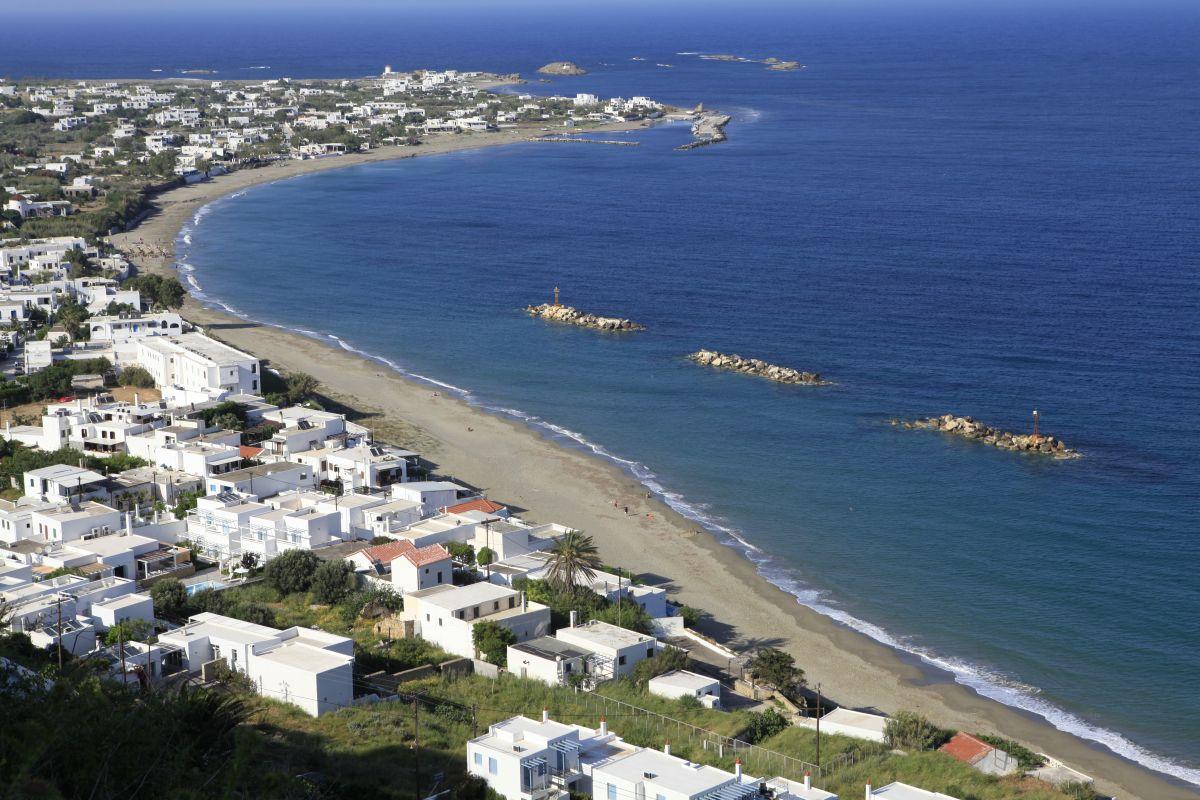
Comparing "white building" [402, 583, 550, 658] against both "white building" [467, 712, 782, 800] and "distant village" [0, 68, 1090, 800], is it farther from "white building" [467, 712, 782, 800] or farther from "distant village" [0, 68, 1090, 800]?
"white building" [467, 712, 782, 800]

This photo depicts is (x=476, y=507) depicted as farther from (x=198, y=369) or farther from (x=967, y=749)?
(x=967, y=749)

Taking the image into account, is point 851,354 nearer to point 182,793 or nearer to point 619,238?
point 619,238

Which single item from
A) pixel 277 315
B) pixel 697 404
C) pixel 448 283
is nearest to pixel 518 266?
pixel 448 283

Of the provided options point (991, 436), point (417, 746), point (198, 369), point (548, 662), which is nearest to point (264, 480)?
point (198, 369)

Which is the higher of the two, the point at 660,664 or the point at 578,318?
the point at 578,318

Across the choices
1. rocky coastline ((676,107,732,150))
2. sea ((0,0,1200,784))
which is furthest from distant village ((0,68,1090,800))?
rocky coastline ((676,107,732,150))

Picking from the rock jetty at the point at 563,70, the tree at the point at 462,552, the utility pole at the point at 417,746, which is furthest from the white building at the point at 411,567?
the rock jetty at the point at 563,70
